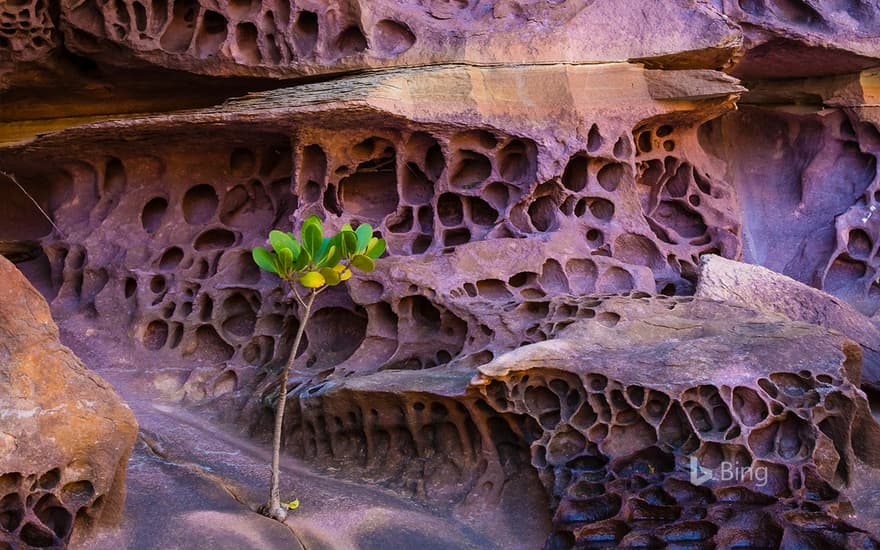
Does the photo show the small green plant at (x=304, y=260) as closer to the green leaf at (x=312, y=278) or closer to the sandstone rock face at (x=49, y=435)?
the green leaf at (x=312, y=278)

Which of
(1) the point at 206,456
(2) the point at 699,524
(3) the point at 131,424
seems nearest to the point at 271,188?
(1) the point at 206,456

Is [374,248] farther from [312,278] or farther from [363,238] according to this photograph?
[312,278]

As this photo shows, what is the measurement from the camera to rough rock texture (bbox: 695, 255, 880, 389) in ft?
17.9

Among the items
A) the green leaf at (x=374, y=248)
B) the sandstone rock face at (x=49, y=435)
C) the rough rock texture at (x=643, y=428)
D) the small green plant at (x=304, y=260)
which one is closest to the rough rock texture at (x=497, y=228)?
the rough rock texture at (x=643, y=428)

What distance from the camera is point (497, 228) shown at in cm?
576

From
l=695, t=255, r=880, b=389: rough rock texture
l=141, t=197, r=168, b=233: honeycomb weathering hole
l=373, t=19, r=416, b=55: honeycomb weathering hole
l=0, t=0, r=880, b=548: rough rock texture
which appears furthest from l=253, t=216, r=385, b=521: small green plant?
l=141, t=197, r=168, b=233: honeycomb weathering hole

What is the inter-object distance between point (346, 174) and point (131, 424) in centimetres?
254

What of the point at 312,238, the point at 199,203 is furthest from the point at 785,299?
the point at 199,203

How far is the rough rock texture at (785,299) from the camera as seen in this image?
5445mm

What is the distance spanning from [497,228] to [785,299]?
5.01 feet

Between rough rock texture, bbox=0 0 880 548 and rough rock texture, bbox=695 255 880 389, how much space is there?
20mm

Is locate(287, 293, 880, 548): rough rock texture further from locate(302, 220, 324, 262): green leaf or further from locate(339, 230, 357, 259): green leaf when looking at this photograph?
locate(302, 220, 324, 262): green leaf

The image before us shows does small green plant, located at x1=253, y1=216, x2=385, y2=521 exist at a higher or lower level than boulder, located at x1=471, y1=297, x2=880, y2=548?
higher

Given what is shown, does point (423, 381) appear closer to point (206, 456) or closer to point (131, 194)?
point (206, 456)
